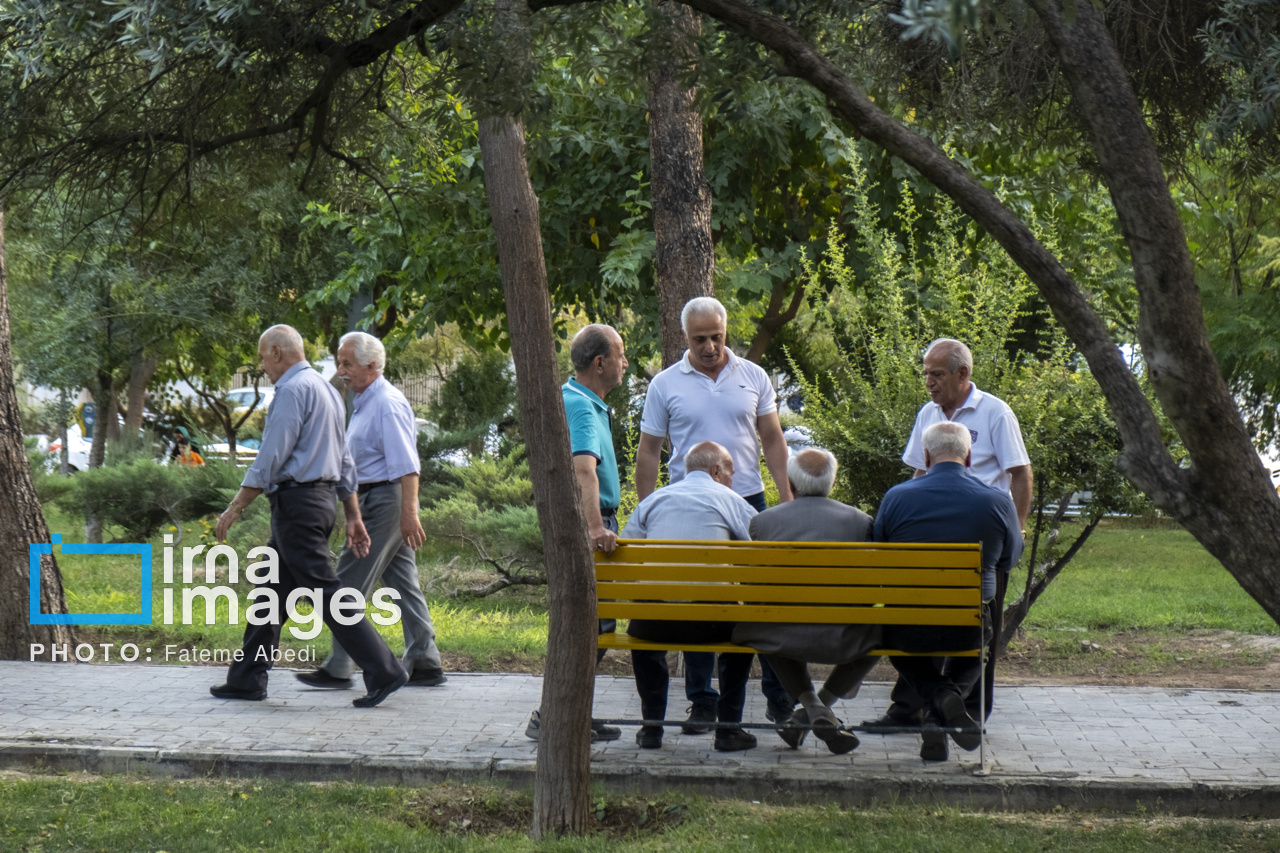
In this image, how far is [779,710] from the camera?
252 inches

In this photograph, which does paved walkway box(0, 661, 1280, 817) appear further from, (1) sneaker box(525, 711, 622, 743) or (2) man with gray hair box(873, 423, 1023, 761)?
(2) man with gray hair box(873, 423, 1023, 761)

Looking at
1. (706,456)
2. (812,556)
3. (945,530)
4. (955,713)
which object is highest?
(706,456)

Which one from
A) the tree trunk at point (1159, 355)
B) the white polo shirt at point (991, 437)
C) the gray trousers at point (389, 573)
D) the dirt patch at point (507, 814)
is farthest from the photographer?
the gray trousers at point (389, 573)

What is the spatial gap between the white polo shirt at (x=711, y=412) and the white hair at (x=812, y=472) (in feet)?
2.17

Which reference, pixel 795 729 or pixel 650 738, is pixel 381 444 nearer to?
pixel 650 738

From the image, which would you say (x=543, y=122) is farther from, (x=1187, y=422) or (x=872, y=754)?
(x=872, y=754)

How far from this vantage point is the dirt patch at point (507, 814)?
4941mm

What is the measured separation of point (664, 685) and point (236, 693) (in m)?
2.53

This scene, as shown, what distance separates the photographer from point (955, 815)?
16.5 feet

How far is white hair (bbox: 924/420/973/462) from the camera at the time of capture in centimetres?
567

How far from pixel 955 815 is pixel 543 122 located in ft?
10.4

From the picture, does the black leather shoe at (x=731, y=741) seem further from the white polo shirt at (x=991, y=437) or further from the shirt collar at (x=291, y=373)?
the shirt collar at (x=291, y=373)

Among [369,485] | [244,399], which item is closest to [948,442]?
[369,485]

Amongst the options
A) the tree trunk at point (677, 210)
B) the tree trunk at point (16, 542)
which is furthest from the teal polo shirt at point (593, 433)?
the tree trunk at point (16, 542)
